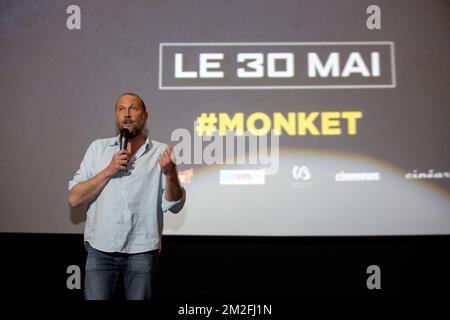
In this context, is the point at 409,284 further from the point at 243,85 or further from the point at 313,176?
the point at 243,85

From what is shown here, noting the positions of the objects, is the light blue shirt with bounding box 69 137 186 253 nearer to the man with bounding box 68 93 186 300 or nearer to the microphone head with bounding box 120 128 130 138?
the man with bounding box 68 93 186 300

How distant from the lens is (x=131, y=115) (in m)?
2.46

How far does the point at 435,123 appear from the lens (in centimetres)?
294

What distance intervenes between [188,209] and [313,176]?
81 cm

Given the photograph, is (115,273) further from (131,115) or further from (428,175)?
(428,175)

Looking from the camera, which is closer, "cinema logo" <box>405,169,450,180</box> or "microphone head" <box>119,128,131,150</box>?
"microphone head" <box>119,128,131,150</box>

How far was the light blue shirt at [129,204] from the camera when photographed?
2.23 meters

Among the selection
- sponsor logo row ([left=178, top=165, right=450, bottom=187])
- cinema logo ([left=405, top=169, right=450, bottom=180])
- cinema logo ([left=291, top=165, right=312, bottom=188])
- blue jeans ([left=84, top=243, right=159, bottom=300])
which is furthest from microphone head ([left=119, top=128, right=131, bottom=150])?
cinema logo ([left=405, top=169, right=450, bottom=180])

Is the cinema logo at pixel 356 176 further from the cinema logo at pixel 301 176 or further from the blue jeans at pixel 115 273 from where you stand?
the blue jeans at pixel 115 273

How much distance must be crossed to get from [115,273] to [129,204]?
0.34 meters

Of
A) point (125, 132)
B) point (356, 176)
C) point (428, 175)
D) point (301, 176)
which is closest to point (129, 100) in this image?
point (125, 132)

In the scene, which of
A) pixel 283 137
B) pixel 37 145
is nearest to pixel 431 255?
pixel 283 137

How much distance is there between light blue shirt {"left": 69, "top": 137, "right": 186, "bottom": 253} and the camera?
2.23m

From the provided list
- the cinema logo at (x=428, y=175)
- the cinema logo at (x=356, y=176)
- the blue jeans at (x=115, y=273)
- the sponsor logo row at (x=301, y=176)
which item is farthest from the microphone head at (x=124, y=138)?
the cinema logo at (x=428, y=175)
